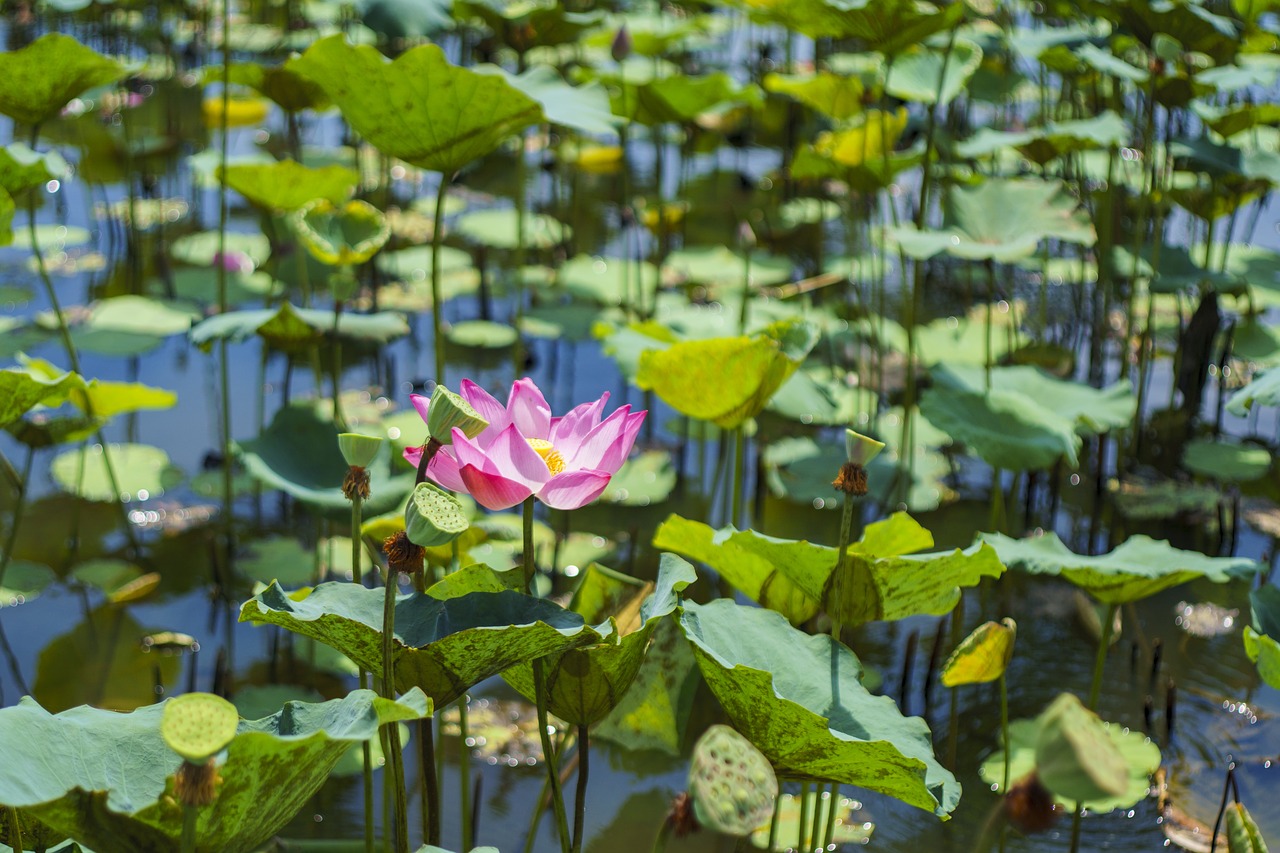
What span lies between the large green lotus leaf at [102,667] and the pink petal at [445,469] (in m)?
1.21

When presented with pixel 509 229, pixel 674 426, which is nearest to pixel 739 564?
pixel 674 426

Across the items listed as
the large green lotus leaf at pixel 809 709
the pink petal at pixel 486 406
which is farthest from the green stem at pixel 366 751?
the large green lotus leaf at pixel 809 709

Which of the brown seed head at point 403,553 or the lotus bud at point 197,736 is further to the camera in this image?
the brown seed head at point 403,553

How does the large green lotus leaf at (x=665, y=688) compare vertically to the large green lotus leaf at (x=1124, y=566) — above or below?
below

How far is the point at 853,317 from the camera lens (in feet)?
12.6

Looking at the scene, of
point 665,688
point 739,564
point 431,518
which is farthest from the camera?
point 665,688

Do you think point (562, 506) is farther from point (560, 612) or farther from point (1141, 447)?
point (1141, 447)

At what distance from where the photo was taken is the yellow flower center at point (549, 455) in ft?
4.55

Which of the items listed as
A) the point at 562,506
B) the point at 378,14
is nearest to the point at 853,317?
the point at 378,14

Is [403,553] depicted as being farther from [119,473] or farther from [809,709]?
[119,473]

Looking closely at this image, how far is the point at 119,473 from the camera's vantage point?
2963 millimetres

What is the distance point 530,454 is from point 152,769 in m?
0.47

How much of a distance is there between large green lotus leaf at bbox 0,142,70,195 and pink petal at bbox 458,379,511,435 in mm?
1112

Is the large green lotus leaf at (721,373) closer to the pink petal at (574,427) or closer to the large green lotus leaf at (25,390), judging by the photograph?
the pink petal at (574,427)
